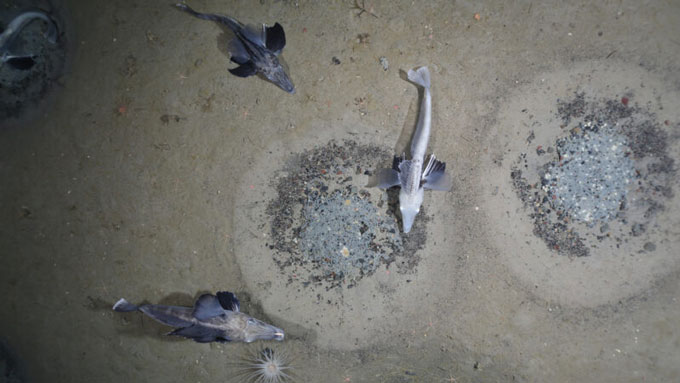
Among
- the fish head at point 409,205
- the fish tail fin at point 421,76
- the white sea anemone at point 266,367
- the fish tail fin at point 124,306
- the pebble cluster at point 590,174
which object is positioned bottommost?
the white sea anemone at point 266,367

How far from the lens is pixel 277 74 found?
138 inches

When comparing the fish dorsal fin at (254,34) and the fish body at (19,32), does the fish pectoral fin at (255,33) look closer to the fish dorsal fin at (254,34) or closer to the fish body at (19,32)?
the fish dorsal fin at (254,34)

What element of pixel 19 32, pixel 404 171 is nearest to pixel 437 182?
pixel 404 171

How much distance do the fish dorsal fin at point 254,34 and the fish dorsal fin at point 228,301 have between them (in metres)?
2.37

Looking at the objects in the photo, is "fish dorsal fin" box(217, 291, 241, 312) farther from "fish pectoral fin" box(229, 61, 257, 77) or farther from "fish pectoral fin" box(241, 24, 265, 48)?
"fish pectoral fin" box(241, 24, 265, 48)

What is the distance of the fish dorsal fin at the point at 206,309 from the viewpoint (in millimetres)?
3434

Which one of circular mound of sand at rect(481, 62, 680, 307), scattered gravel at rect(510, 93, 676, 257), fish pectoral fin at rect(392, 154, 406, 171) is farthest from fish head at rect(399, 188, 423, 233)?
scattered gravel at rect(510, 93, 676, 257)

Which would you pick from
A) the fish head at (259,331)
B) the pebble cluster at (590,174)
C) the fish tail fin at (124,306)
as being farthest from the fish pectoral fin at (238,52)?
the pebble cluster at (590,174)

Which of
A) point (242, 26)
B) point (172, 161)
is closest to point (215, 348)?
Result: point (172, 161)

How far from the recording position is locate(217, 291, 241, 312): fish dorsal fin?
3.49 m

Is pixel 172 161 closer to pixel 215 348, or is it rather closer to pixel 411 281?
pixel 215 348

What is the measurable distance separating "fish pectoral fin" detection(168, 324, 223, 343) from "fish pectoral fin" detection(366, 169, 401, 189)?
2006mm

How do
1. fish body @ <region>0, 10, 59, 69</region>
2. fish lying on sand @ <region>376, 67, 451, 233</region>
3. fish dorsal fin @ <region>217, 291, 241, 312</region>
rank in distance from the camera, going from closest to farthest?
1. fish lying on sand @ <region>376, 67, 451, 233</region>
2. fish dorsal fin @ <region>217, 291, 241, 312</region>
3. fish body @ <region>0, 10, 59, 69</region>

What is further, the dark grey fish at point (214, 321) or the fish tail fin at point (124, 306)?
the fish tail fin at point (124, 306)
